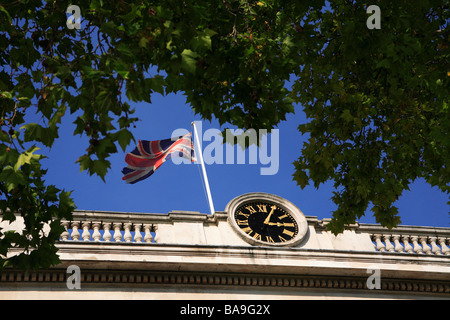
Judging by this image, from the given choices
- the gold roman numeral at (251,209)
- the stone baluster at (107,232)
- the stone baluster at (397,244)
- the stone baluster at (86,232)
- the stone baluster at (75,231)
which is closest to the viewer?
the stone baluster at (75,231)

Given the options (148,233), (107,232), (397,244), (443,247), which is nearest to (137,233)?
(148,233)

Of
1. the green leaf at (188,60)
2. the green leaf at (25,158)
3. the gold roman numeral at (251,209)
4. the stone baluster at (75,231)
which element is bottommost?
the green leaf at (25,158)

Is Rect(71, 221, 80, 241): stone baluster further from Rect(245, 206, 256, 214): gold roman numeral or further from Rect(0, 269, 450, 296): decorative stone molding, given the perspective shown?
Rect(245, 206, 256, 214): gold roman numeral

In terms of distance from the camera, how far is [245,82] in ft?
28.5

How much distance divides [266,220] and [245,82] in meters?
9.40

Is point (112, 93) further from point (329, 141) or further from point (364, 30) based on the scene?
point (329, 141)

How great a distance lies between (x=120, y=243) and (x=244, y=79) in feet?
25.6

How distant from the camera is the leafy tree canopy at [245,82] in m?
7.52

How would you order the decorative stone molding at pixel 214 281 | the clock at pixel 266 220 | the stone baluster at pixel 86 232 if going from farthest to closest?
the clock at pixel 266 220 < the stone baluster at pixel 86 232 < the decorative stone molding at pixel 214 281

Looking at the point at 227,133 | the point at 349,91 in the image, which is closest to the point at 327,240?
the point at 349,91

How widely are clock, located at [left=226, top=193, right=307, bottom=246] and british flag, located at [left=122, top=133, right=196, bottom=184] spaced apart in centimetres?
318

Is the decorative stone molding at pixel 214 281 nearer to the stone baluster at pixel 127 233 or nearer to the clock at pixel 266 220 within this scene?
the stone baluster at pixel 127 233

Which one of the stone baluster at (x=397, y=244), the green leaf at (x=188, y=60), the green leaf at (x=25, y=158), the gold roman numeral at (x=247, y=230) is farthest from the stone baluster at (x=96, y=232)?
the green leaf at (x=188, y=60)

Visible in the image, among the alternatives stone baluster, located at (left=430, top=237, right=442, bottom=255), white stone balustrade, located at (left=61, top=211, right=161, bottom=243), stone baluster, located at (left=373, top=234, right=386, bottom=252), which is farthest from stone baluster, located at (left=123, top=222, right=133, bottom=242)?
stone baluster, located at (left=430, top=237, right=442, bottom=255)
